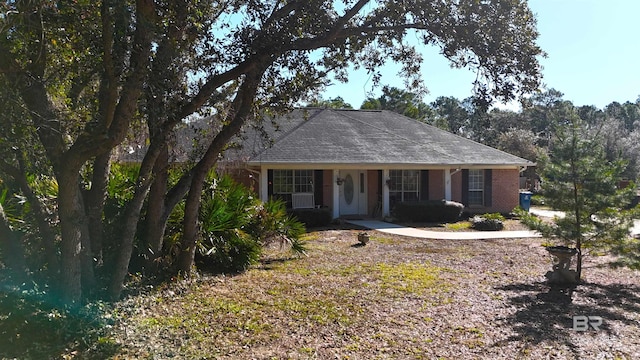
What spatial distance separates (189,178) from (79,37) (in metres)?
2.65

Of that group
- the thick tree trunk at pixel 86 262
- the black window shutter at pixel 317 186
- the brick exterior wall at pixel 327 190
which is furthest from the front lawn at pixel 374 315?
the brick exterior wall at pixel 327 190

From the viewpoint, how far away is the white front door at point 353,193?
20531mm

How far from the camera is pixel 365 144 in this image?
20.5 meters

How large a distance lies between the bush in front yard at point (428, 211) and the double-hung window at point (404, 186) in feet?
6.11

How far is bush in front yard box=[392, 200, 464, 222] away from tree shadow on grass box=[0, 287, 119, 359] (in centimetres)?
1452

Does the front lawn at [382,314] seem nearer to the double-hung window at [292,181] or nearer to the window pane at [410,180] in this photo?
the double-hung window at [292,181]

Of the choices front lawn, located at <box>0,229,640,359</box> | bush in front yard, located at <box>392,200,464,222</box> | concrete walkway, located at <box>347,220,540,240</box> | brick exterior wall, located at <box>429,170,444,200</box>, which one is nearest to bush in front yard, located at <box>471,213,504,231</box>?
concrete walkway, located at <box>347,220,540,240</box>

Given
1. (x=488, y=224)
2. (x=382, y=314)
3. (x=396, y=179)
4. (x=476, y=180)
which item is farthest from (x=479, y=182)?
(x=382, y=314)

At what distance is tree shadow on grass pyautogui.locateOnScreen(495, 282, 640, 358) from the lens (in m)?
6.16

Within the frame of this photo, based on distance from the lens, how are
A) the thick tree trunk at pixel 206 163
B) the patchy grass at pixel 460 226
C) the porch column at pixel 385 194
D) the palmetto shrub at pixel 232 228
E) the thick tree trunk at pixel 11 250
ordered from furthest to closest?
the porch column at pixel 385 194, the patchy grass at pixel 460 226, the palmetto shrub at pixel 232 228, the thick tree trunk at pixel 206 163, the thick tree trunk at pixel 11 250

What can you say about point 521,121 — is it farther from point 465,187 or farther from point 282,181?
point 282,181

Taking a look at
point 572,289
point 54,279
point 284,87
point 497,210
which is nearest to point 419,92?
point 284,87

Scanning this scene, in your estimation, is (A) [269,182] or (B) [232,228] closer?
(B) [232,228]

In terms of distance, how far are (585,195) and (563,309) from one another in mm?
2314
